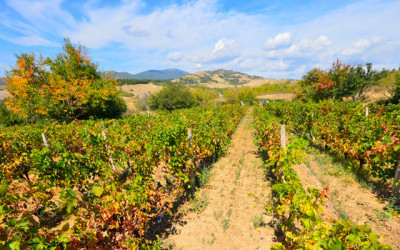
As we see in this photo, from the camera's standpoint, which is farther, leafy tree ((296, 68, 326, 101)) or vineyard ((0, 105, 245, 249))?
leafy tree ((296, 68, 326, 101))

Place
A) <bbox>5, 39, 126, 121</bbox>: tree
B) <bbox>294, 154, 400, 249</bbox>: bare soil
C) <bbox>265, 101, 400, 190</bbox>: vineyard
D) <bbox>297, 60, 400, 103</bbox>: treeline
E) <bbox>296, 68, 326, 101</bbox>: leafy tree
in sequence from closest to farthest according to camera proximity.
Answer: <bbox>294, 154, 400, 249</bbox>: bare soil → <bbox>265, 101, 400, 190</bbox>: vineyard → <bbox>5, 39, 126, 121</bbox>: tree → <bbox>297, 60, 400, 103</bbox>: treeline → <bbox>296, 68, 326, 101</bbox>: leafy tree

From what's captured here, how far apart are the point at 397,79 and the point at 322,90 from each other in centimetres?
848

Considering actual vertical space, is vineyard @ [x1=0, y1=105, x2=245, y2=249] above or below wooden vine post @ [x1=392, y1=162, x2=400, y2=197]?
above

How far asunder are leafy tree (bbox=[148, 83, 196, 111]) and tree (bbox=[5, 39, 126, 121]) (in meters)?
12.6

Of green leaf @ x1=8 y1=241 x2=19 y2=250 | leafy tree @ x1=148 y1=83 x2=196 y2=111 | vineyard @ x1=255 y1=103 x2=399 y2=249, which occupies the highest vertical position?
leafy tree @ x1=148 y1=83 x2=196 y2=111

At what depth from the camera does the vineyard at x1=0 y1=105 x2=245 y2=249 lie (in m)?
1.76

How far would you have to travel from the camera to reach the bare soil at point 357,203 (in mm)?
3367

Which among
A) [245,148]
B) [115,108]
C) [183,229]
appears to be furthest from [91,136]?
[115,108]


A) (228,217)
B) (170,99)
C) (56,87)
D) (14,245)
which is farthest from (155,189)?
(170,99)

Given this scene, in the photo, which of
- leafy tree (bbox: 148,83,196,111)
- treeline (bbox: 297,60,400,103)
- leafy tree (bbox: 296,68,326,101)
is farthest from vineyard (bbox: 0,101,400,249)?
leafy tree (bbox: 148,83,196,111)

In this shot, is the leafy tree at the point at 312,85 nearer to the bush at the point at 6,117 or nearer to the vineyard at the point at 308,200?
the vineyard at the point at 308,200

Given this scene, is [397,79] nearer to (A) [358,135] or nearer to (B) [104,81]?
(A) [358,135]

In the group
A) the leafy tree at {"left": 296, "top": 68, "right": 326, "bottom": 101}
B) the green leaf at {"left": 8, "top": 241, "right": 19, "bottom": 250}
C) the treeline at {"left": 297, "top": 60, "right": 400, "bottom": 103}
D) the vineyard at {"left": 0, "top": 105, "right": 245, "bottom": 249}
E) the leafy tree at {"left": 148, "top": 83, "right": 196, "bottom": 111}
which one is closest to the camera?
the green leaf at {"left": 8, "top": 241, "right": 19, "bottom": 250}

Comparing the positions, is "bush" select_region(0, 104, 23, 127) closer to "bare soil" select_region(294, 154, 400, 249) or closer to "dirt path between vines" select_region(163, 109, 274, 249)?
"dirt path between vines" select_region(163, 109, 274, 249)
